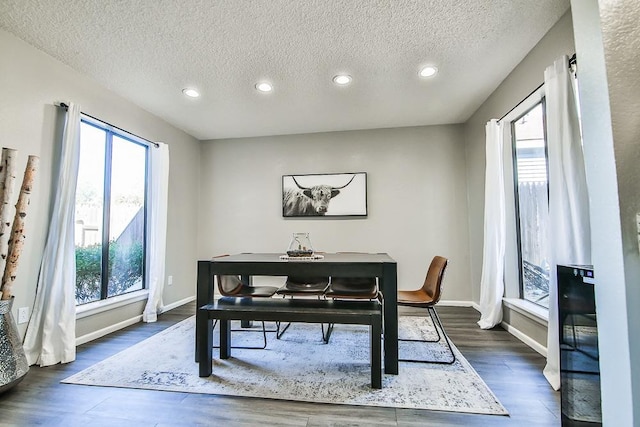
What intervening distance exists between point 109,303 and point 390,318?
2.84 m

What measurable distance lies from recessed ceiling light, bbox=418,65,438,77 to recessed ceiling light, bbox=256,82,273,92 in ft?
4.87

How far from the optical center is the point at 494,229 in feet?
10.1

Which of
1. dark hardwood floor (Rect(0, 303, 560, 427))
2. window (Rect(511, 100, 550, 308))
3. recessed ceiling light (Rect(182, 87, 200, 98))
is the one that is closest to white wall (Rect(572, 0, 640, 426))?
dark hardwood floor (Rect(0, 303, 560, 427))

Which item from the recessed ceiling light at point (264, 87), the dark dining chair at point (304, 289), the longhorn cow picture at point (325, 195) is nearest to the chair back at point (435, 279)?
the dark dining chair at point (304, 289)

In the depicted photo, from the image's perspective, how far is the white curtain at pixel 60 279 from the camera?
2295 mm

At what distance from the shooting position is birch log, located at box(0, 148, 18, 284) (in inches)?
77.9

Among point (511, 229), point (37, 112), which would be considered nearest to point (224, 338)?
point (37, 112)

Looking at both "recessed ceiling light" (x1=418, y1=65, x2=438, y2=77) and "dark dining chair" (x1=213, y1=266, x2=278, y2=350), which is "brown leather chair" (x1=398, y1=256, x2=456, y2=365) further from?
"recessed ceiling light" (x1=418, y1=65, x2=438, y2=77)

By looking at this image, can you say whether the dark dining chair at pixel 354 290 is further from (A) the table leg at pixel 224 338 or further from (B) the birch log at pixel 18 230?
(B) the birch log at pixel 18 230

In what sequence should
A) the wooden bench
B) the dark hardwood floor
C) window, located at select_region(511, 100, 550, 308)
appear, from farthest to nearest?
window, located at select_region(511, 100, 550, 308), the wooden bench, the dark hardwood floor

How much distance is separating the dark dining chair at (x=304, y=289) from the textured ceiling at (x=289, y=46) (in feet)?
6.61

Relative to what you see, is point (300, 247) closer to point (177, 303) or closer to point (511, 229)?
point (511, 229)

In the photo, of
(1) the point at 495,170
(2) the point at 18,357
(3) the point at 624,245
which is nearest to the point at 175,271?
(2) the point at 18,357

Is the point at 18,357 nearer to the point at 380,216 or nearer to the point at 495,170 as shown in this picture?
the point at 380,216
